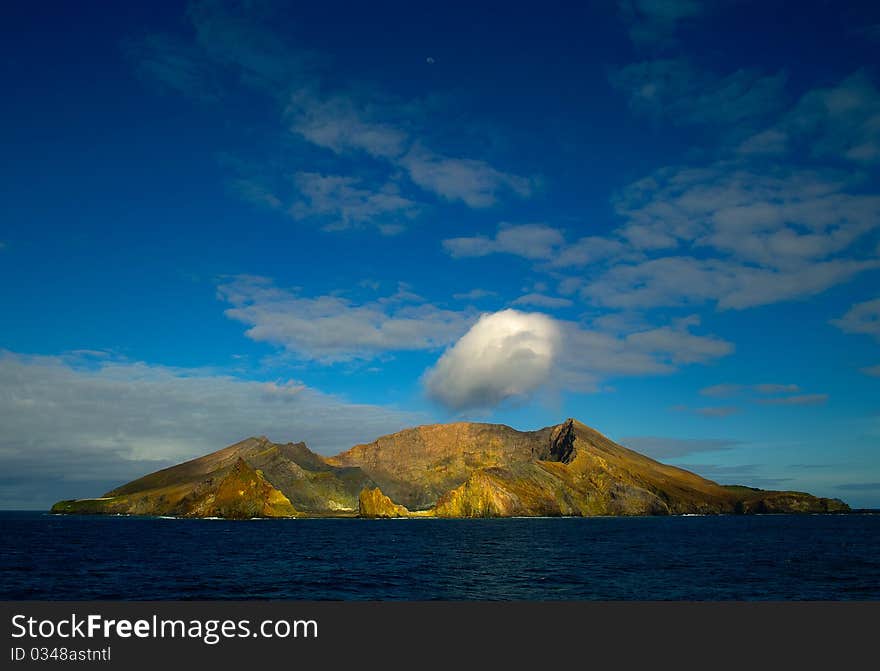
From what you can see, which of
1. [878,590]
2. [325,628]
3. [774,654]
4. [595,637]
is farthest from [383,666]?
[878,590]

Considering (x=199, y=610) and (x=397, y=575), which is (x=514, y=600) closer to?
(x=397, y=575)


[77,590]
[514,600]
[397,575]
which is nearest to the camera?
[514,600]

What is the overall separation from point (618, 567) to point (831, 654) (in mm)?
56419

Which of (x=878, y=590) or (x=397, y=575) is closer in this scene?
(x=878, y=590)

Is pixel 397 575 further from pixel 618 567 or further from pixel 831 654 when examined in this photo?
pixel 831 654

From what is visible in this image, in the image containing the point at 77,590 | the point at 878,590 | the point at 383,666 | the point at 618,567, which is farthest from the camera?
the point at 618,567

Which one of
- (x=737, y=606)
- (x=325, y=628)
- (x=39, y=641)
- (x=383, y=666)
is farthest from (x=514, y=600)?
(x=39, y=641)

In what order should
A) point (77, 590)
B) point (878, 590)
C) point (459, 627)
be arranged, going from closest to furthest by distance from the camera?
point (459, 627) → point (77, 590) → point (878, 590)

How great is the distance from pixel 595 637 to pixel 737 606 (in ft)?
48.1

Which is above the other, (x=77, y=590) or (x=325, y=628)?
(x=325, y=628)

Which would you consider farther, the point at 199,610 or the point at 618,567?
the point at 618,567

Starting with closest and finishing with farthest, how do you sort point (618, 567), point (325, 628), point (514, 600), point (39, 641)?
point (39, 641)
point (325, 628)
point (514, 600)
point (618, 567)

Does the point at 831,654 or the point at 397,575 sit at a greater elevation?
the point at 831,654

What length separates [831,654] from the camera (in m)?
26.7
